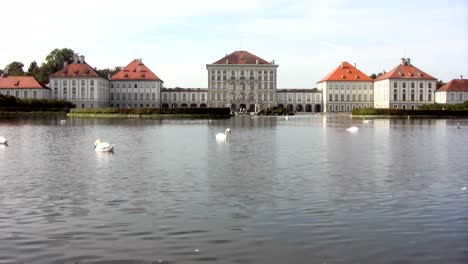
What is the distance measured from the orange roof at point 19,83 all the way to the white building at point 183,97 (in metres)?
27.4

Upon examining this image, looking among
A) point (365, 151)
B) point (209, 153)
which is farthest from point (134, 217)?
point (365, 151)

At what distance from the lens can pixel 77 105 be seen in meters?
126

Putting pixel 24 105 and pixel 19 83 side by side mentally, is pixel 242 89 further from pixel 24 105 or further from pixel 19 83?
pixel 24 105

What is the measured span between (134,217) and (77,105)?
118863 millimetres

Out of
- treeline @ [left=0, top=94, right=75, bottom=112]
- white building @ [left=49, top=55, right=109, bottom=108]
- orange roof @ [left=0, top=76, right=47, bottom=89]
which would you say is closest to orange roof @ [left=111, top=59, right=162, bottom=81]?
white building @ [left=49, top=55, right=109, bottom=108]

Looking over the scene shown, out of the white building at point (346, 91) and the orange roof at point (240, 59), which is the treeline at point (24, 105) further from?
the white building at point (346, 91)

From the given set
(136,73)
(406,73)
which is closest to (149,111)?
(136,73)

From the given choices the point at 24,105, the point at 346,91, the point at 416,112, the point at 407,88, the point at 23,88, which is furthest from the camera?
the point at 346,91

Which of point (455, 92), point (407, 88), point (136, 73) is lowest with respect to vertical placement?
point (455, 92)

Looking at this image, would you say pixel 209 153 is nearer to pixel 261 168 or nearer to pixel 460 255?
pixel 261 168

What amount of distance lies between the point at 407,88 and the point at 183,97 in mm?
47625

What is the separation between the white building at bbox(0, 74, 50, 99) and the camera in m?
120

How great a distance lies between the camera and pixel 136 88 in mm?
131125

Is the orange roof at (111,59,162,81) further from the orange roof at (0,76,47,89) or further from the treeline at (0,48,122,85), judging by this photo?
the orange roof at (0,76,47,89)
